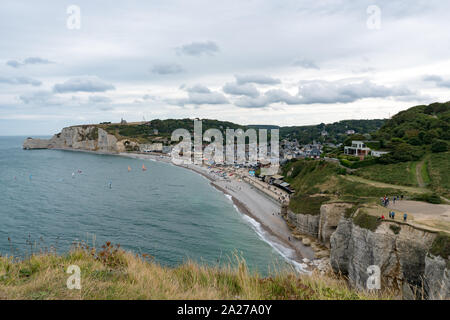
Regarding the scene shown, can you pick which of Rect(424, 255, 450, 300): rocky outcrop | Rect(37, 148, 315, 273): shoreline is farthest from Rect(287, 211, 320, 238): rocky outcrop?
Rect(424, 255, 450, 300): rocky outcrop

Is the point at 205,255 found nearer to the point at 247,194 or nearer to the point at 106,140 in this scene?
the point at 247,194

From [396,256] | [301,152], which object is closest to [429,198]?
[396,256]

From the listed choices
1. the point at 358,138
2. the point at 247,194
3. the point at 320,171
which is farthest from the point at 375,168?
the point at 247,194

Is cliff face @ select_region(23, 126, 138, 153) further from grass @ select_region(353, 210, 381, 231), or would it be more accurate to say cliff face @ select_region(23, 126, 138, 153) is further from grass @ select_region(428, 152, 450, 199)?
grass @ select_region(353, 210, 381, 231)

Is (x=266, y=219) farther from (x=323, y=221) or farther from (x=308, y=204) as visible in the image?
(x=323, y=221)

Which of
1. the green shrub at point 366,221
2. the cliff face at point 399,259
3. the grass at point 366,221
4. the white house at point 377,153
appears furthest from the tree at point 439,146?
the cliff face at point 399,259

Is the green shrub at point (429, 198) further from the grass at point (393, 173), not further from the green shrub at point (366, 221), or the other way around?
the green shrub at point (366, 221)

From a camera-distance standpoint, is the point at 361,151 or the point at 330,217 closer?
the point at 330,217
